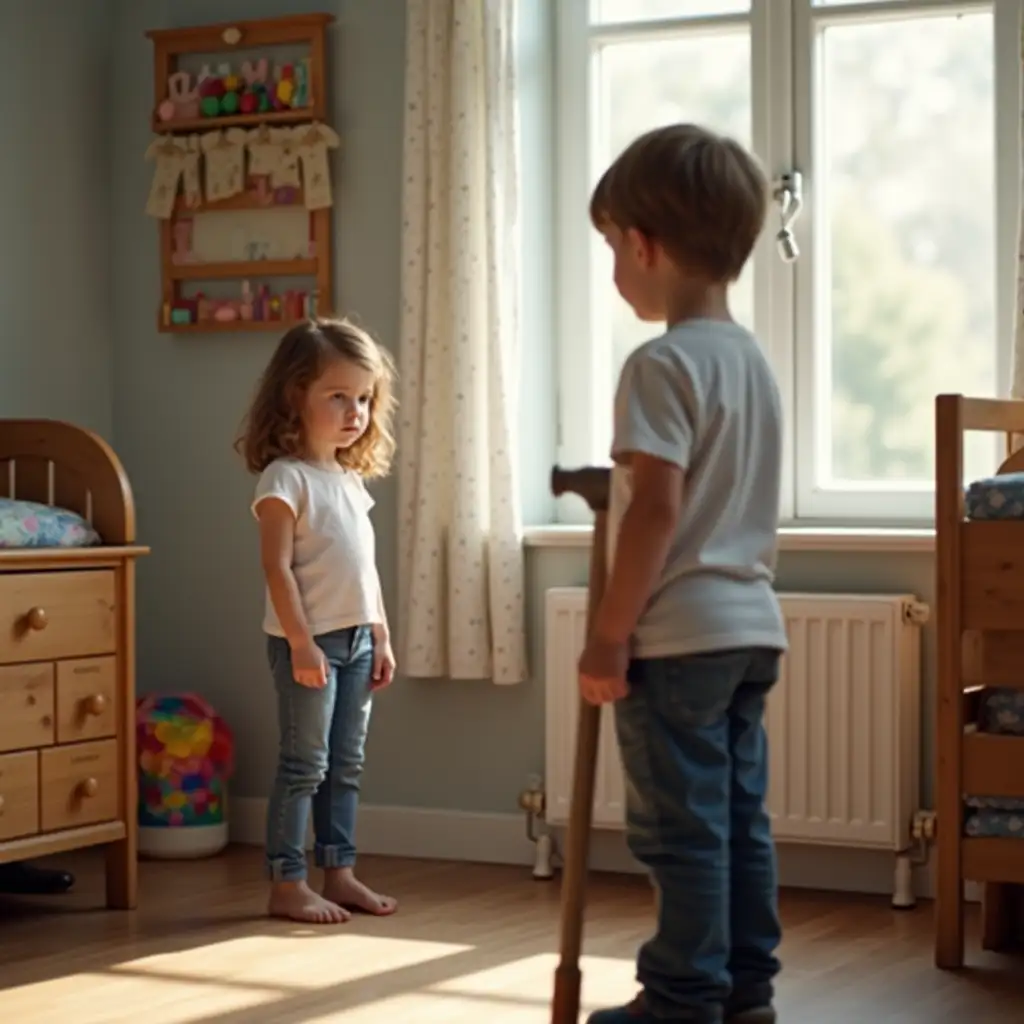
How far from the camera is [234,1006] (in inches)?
106

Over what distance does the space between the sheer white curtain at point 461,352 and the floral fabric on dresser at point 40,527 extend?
27.5 inches

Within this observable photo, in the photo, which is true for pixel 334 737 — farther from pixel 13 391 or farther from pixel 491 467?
pixel 13 391

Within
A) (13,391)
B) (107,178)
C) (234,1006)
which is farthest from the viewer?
(107,178)

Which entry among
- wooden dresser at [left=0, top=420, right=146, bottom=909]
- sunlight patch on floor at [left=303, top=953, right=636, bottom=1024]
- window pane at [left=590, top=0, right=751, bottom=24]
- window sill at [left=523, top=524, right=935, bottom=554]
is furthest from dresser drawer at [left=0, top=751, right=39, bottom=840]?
window pane at [left=590, top=0, right=751, bottom=24]

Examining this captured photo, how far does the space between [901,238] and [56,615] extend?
1.74 meters

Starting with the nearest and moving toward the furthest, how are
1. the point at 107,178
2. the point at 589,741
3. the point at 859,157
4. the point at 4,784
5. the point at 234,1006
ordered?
the point at 589,741 → the point at 234,1006 → the point at 4,784 → the point at 859,157 → the point at 107,178

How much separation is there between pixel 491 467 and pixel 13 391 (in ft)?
3.36

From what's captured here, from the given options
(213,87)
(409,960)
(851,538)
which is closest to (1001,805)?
(851,538)

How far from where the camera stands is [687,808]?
2068 mm

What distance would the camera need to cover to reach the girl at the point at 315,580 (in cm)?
325

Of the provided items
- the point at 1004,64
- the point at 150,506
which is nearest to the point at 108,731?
the point at 150,506

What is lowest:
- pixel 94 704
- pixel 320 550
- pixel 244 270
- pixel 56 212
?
pixel 94 704

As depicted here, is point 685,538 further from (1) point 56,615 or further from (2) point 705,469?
(1) point 56,615

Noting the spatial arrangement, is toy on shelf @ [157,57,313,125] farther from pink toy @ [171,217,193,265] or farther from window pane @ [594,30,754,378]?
window pane @ [594,30,754,378]
